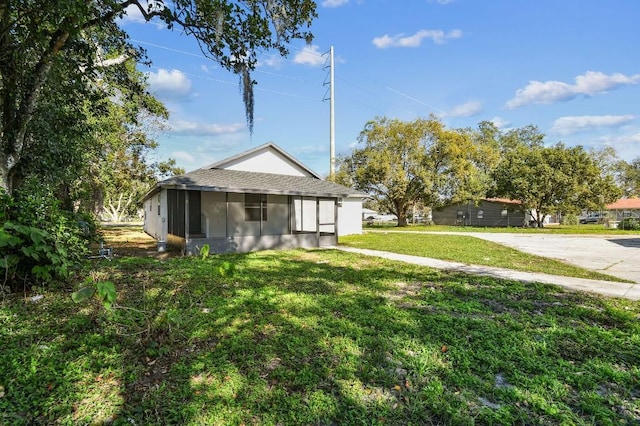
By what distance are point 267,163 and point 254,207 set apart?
9.76 feet

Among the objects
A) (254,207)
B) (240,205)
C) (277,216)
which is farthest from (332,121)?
(240,205)

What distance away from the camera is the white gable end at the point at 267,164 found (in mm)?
13773

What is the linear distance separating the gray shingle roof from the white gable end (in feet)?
1.26

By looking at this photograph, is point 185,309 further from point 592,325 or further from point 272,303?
point 592,325

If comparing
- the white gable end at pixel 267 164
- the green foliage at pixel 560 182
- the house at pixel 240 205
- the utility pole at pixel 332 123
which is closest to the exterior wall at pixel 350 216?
the white gable end at pixel 267 164

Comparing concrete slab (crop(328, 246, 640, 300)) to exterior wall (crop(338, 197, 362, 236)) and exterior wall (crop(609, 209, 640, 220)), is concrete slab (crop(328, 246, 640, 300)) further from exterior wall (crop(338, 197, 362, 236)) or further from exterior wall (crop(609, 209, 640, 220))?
exterior wall (crop(609, 209, 640, 220))

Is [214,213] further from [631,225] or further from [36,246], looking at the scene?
[631,225]

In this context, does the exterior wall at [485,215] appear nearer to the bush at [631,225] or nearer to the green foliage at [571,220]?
the green foliage at [571,220]

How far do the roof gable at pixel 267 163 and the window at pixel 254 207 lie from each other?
2073 mm

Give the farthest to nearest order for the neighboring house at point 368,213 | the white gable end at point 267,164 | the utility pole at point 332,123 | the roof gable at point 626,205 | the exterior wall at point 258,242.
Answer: the neighboring house at point 368,213 < the roof gable at point 626,205 < the utility pole at point 332,123 < the white gable end at point 267,164 < the exterior wall at point 258,242

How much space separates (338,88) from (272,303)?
25.9m

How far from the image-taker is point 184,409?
231 cm

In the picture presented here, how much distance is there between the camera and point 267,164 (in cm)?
1456

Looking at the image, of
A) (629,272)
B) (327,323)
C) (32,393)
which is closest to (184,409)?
(32,393)
